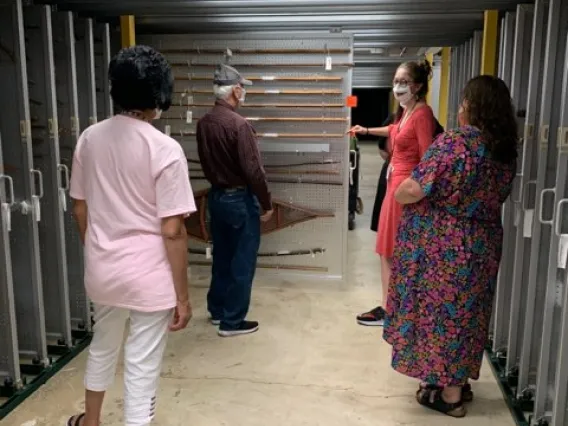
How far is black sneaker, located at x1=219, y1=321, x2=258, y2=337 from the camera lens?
379 cm

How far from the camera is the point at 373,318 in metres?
4.04

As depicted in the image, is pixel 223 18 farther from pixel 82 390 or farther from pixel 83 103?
pixel 82 390

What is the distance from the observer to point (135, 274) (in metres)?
1.97

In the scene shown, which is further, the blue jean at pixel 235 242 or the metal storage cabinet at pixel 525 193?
the blue jean at pixel 235 242

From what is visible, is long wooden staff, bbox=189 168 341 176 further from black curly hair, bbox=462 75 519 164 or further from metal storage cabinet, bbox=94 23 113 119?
black curly hair, bbox=462 75 519 164

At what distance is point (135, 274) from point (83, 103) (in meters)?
2.11

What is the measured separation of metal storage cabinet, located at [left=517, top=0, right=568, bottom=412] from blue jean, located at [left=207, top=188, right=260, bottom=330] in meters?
1.67

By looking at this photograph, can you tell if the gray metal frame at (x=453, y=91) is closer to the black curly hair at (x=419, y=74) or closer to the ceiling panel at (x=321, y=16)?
the ceiling panel at (x=321, y=16)

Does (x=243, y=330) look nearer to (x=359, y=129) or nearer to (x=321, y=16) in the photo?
(x=359, y=129)

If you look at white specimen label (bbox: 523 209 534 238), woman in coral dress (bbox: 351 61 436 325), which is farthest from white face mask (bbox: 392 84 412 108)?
white specimen label (bbox: 523 209 534 238)

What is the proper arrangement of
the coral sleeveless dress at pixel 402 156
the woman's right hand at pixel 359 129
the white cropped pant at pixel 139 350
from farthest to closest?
the woman's right hand at pixel 359 129 < the coral sleeveless dress at pixel 402 156 < the white cropped pant at pixel 139 350

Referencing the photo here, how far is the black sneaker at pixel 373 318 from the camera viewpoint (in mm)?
4012

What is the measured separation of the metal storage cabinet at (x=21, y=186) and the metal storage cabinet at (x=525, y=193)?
8.32ft

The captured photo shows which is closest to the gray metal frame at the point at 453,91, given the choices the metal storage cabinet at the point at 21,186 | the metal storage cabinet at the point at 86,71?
the metal storage cabinet at the point at 86,71
